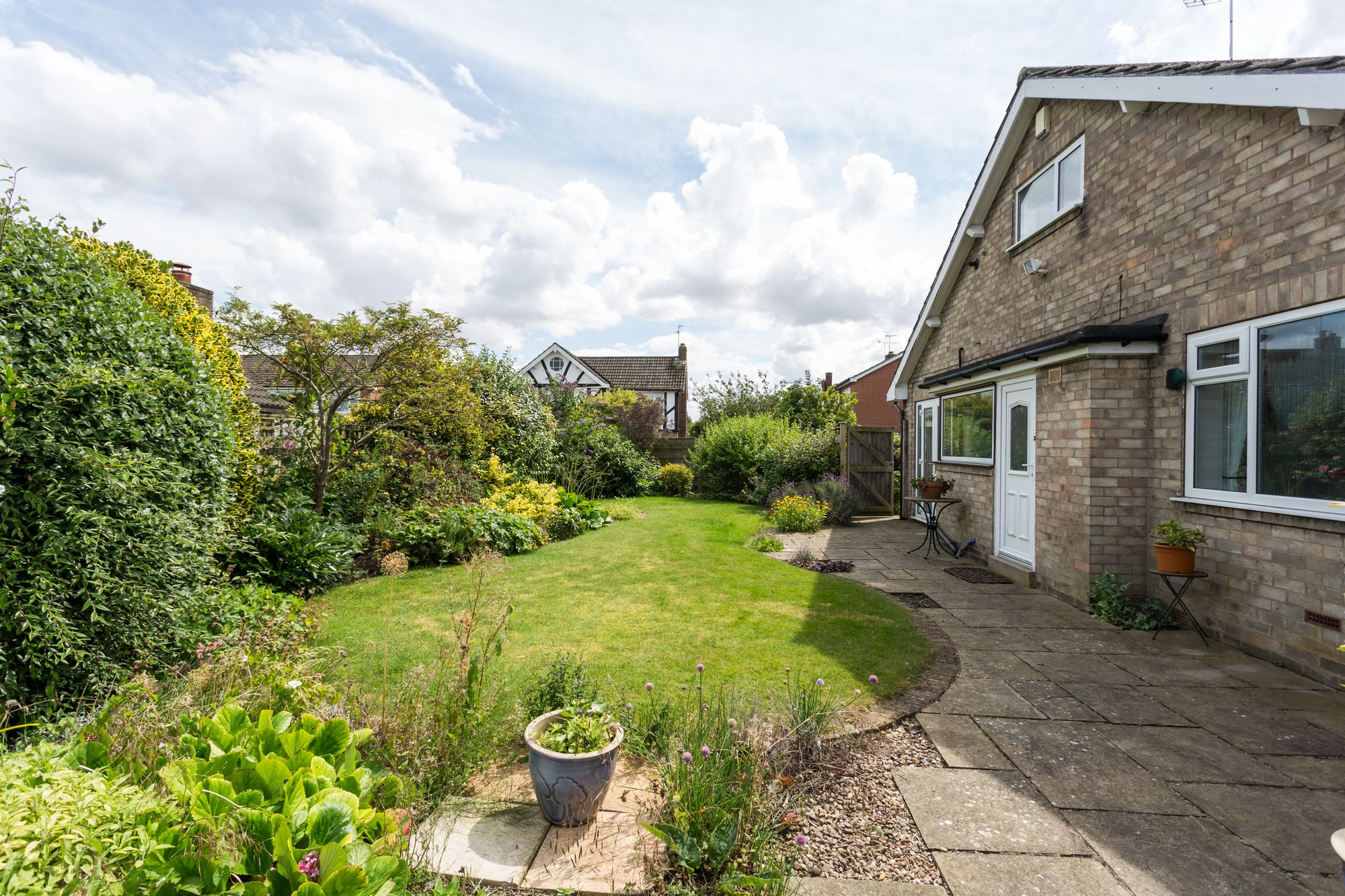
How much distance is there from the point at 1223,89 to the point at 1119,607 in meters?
4.62

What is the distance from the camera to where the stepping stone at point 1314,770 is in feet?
9.95

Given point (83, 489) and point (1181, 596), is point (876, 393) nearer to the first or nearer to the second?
point (1181, 596)

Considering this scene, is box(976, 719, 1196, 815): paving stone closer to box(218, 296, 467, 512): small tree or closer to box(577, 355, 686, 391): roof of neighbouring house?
box(218, 296, 467, 512): small tree

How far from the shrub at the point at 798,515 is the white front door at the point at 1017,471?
12.3 feet

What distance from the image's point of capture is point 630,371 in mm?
37500

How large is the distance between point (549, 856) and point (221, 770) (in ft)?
4.11

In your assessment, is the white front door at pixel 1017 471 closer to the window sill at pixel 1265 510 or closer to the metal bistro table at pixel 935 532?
the metal bistro table at pixel 935 532

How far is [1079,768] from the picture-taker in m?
3.22

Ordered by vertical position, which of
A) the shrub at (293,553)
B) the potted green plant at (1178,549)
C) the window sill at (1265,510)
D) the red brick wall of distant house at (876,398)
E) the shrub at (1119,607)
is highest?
the red brick wall of distant house at (876,398)

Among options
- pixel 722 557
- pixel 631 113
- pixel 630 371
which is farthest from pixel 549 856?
pixel 630 371

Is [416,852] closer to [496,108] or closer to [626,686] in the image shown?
[626,686]

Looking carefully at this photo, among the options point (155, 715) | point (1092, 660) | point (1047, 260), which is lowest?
point (1092, 660)

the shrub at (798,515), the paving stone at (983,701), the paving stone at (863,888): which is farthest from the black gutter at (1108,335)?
the paving stone at (863,888)

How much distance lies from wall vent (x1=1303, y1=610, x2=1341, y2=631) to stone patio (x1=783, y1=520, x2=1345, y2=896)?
43 cm
